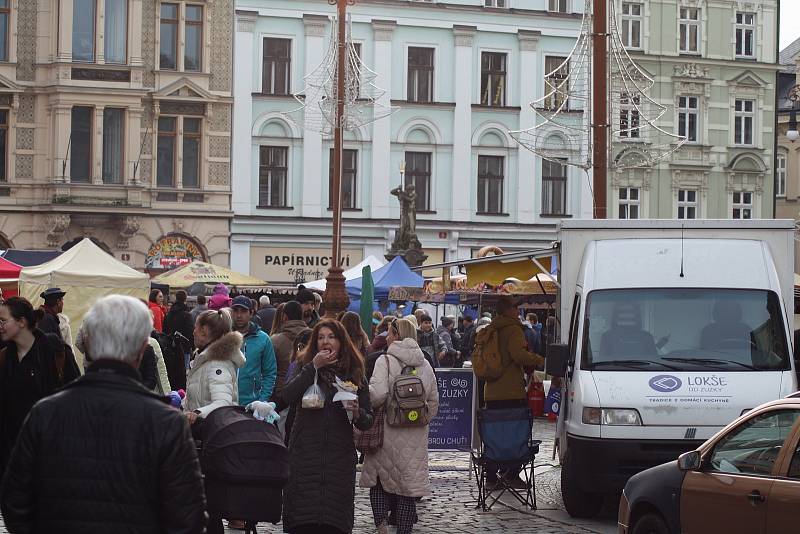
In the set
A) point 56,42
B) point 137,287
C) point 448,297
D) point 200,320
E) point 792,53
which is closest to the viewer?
point 200,320

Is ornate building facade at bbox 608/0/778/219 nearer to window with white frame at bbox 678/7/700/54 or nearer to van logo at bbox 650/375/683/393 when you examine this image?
window with white frame at bbox 678/7/700/54

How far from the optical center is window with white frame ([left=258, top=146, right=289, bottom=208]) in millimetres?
46562

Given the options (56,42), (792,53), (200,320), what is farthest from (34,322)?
(792,53)

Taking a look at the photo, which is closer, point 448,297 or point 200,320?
point 200,320

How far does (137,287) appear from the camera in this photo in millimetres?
24766

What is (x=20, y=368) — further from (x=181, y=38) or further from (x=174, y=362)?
(x=181, y=38)

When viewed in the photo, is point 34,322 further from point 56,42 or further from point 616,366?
point 56,42

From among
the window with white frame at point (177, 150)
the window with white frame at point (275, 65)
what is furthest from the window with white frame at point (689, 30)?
the window with white frame at point (177, 150)

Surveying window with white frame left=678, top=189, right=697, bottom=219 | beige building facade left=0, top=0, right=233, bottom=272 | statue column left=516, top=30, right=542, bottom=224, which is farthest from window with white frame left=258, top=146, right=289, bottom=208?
window with white frame left=678, top=189, right=697, bottom=219

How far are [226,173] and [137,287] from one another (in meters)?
21.4

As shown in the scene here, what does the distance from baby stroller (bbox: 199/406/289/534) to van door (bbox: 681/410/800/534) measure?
2.38 metres

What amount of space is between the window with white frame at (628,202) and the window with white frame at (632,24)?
16.5 ft

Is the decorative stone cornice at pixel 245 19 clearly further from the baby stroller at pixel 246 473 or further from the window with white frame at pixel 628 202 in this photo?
the baby stroller at pixel 246 473

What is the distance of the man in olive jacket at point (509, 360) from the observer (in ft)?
47.7
